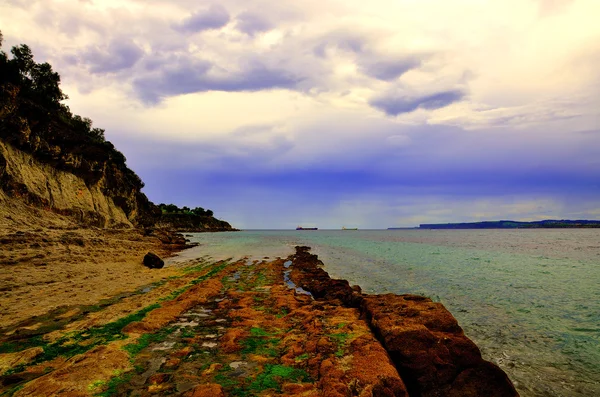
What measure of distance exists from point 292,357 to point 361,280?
16.3 m

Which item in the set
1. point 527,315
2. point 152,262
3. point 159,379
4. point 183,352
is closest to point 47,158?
point 152,262

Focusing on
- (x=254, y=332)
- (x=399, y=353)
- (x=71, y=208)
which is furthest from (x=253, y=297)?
(x=71, y=208)

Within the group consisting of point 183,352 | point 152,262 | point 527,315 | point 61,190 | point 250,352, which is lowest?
point 527,315

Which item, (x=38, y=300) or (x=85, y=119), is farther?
(x=85, y=119)

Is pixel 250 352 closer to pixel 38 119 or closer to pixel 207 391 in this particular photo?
pixel 207 391

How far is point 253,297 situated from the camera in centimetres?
1423

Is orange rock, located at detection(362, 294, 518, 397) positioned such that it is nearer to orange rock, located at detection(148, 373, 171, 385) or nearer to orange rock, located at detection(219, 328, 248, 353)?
orange rock, located at detection(219, 328, 248, 353)

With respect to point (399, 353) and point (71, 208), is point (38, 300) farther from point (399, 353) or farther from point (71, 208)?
point (71, 208)

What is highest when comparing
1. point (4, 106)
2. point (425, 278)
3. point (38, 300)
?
point (4, 106)

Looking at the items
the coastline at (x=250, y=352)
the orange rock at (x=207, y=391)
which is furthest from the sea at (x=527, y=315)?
the orange rock at (x=207, y=391)

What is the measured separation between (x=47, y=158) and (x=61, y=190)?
4.25 m

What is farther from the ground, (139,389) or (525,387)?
(139,389)

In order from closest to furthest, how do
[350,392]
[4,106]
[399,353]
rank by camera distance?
[350,392] → [399,353] → [4,106]

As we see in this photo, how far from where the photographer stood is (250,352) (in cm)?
773
